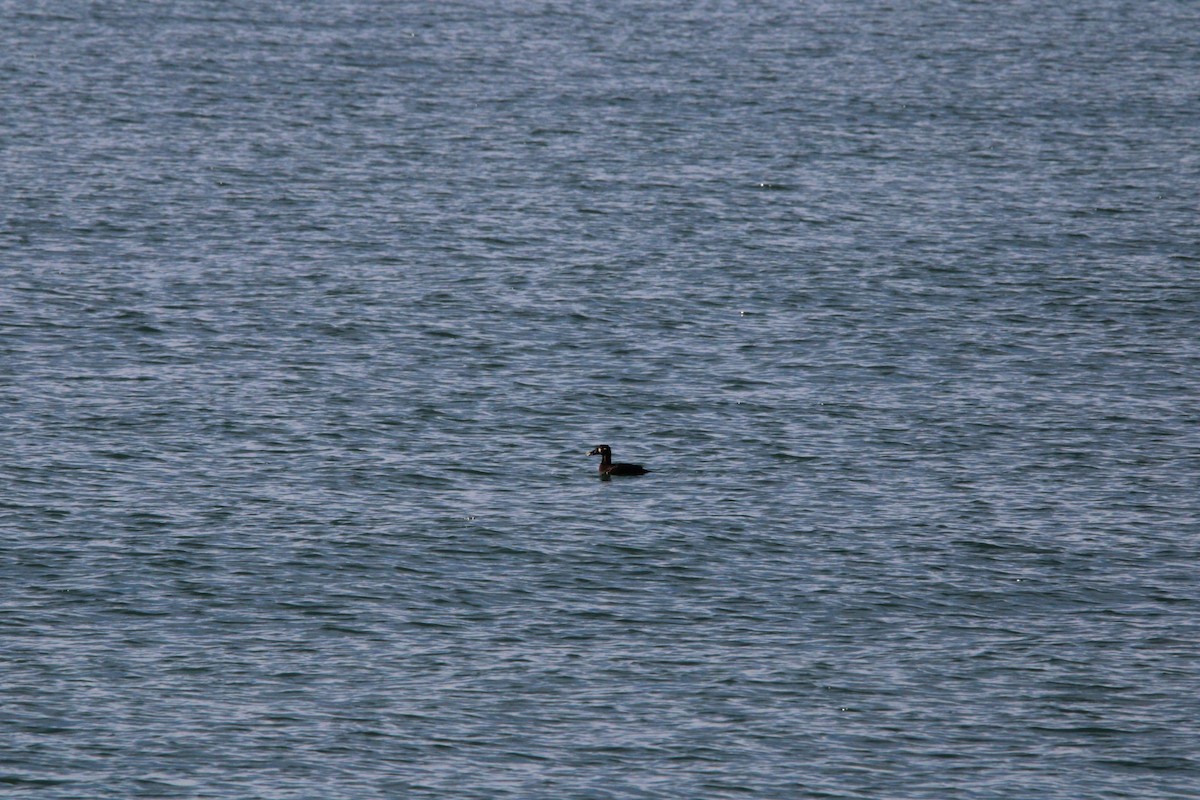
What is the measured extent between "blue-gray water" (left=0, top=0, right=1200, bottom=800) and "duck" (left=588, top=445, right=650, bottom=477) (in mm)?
450

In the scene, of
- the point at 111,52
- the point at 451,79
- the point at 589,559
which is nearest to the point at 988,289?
the point at 589,559

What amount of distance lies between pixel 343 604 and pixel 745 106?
197 ft

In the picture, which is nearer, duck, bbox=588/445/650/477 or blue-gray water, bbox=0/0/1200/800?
blue-gray water, bbox=0/0/1200/800

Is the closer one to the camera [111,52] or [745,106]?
[745,106]

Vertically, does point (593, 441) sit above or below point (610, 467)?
below

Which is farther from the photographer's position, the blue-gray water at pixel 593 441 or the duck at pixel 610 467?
the duck at pixel 610 467

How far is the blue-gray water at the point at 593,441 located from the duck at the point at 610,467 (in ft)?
1.48

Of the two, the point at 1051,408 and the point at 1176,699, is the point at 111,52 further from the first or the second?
the point at 1176,699

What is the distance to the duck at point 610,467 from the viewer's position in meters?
44.7

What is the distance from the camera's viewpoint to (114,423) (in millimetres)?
47781

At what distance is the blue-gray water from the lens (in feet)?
106

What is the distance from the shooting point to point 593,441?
157ft

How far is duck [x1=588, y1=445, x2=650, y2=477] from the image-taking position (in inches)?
1759

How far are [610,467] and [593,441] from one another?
3.17 meters
